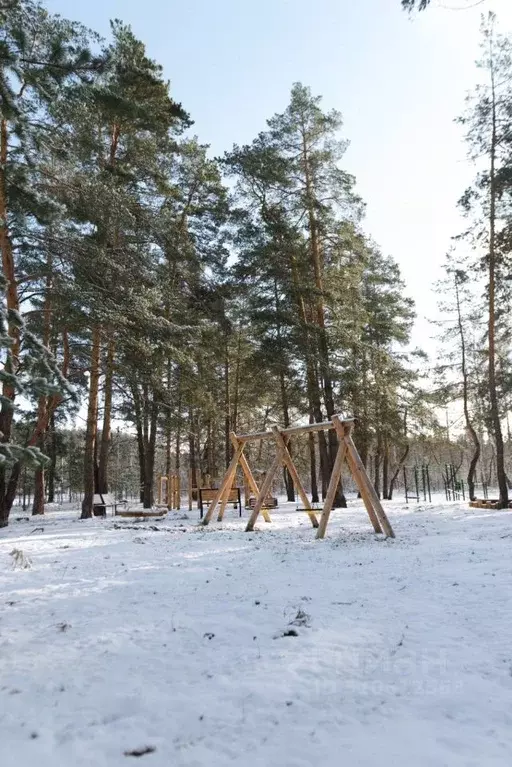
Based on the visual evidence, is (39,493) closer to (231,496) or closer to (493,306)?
(231,496)

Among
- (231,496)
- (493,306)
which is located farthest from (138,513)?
(493,306)

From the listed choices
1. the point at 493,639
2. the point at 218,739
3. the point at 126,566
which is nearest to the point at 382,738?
the point at 218,739

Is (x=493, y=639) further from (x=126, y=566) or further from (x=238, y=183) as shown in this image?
(x=238, y=183)

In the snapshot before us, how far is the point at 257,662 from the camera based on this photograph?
3541mm

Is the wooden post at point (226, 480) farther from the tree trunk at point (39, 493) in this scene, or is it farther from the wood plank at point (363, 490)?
the tree trunk at point (39, 493)

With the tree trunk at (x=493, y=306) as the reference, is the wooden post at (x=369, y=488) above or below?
below

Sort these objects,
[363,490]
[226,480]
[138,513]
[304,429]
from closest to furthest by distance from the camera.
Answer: [363,490]
[304,429]
[226,480]
[138,513]

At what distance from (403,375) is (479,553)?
17.9 m

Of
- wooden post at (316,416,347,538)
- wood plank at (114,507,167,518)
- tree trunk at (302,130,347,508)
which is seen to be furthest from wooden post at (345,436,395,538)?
tree trunk at (302,130,347,508)

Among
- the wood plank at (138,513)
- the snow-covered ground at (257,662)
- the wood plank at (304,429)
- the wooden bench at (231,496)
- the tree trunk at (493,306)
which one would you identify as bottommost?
the snow-covered ground at (257,662)

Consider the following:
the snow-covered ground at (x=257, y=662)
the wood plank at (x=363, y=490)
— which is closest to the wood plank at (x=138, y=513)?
the snow-covered ground at (x=257, y=662)

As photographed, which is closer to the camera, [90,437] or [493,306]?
[90,437]

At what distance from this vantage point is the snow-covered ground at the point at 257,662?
8.28 ft

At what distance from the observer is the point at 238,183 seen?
18969 mm
